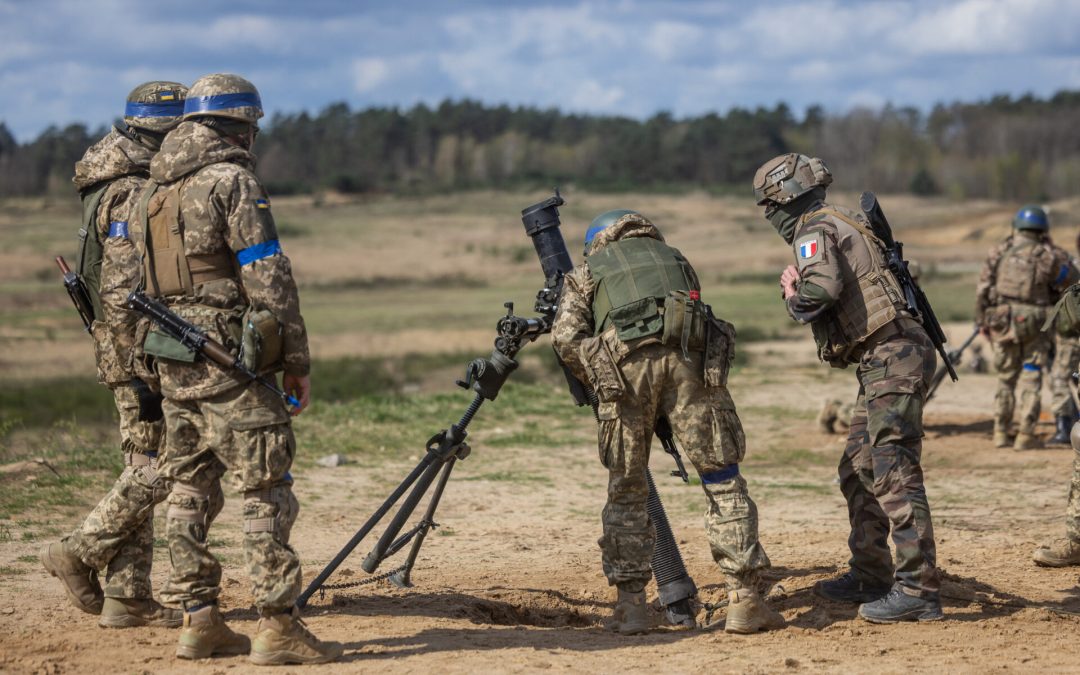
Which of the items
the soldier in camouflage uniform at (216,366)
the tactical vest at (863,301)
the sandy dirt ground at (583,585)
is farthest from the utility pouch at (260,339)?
the tactical vest at (863,301)

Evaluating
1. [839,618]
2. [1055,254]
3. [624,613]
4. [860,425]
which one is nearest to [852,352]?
[860,425]

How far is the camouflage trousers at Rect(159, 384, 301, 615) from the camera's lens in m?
5.56

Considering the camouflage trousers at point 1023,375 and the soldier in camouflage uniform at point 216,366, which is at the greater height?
the soldier in camouflage uniform at point 216,366

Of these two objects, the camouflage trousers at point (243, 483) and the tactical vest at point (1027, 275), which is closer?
the camouflage trousers at point (243, 483)

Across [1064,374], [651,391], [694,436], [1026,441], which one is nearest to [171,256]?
[651,391]

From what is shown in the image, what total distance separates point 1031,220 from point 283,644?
8.95 meters

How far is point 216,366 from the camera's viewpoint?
5605 mm

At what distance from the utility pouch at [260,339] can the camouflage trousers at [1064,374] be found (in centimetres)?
936

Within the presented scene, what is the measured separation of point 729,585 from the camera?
6375 mm

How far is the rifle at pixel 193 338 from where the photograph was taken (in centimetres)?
554

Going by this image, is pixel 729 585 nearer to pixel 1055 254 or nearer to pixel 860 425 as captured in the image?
pixel 860 425

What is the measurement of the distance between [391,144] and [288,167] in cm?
828

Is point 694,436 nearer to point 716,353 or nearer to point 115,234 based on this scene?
point 716,353

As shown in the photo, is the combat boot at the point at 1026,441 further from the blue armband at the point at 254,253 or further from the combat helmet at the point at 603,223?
the blue armband at the point at 254,253
